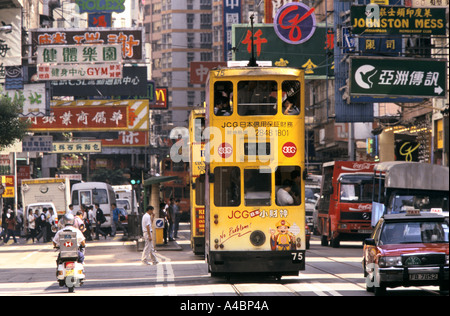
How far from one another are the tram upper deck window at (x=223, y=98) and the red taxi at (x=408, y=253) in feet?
13.6

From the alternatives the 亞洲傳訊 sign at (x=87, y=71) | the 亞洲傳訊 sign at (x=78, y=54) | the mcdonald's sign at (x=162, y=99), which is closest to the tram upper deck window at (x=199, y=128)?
the 亞洲傳訊 sign at (x=87, y=71)

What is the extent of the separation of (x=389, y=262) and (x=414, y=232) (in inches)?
44.6

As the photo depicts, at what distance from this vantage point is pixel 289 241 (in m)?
19.9

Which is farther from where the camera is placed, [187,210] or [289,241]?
[187,210]

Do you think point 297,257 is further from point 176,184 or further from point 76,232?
point 176,184

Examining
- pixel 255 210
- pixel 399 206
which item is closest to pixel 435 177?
pixel 399 206

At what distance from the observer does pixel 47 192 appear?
173 feet

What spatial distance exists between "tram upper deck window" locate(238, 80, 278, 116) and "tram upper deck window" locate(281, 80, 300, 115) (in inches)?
8.1

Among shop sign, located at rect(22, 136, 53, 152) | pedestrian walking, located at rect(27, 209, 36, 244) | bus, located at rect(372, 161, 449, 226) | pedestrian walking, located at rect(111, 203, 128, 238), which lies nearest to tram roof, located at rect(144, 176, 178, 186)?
bus, located at rect(372, 161, 449, 226)

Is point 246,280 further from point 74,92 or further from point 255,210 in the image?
point 74,92

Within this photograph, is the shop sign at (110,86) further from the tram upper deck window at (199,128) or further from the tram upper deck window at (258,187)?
the tram upper deck window at (258,187)

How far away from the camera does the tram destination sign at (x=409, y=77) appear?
2988 cm

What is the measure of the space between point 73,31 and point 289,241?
26889 mm

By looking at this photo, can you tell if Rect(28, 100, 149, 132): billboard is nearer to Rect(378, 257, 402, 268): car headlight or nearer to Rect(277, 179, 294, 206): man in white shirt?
Rect(277, 179, 294, 206): man in white shirt
